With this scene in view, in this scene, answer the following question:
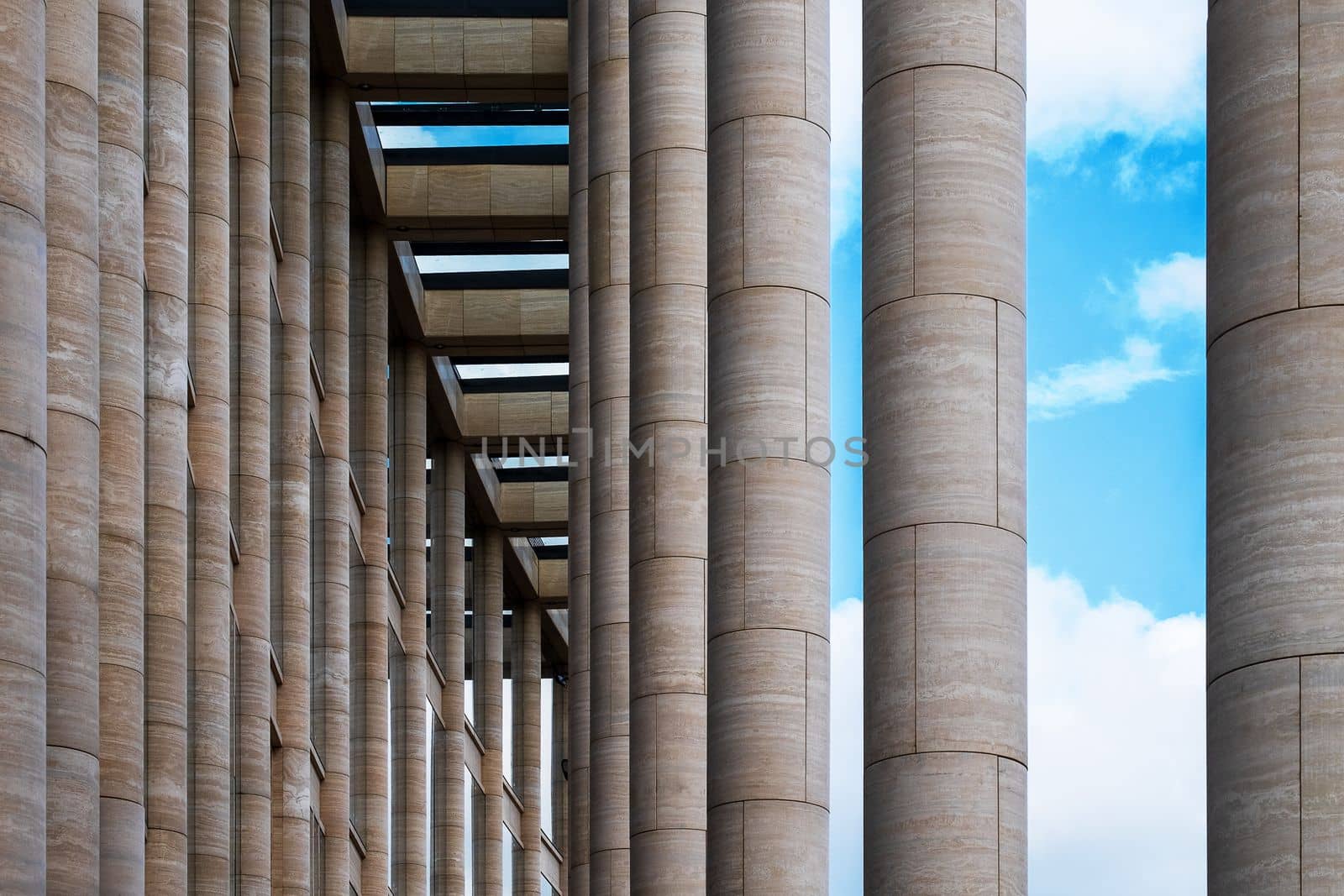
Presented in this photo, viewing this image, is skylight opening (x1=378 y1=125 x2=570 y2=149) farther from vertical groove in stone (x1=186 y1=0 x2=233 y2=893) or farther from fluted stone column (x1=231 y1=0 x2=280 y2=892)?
vertical groove in stone (x1=186 y1=0 x2=233 y2=893)

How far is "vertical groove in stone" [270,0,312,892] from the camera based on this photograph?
3881 centimetres

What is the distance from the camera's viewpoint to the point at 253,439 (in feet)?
119

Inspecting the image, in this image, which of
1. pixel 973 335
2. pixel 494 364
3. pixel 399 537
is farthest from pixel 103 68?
pixel 494 364

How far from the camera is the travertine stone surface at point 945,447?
17.0 m

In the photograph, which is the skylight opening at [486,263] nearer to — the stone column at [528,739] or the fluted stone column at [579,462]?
the fluted stone column at [579,462]

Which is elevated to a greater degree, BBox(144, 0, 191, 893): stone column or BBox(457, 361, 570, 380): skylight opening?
BBox(457, 361, 570, 380): skylight opening

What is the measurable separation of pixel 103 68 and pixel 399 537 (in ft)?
89.3

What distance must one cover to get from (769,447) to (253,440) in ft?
54.3

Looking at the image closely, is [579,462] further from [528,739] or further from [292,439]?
[528,739]

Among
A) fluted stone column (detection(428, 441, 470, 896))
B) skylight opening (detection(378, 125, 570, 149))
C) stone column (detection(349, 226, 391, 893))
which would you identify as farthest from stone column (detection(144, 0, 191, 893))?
fluted stone column (detection(428, 441, 470, 896))

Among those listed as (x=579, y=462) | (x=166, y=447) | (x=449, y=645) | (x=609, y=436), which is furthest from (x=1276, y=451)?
(x=449, y=645)

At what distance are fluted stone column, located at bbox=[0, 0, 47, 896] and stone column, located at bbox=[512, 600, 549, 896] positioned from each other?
46.1m

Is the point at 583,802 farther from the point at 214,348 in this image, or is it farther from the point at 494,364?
the point at 494,364

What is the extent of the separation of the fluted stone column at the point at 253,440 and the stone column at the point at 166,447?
4706 mm
